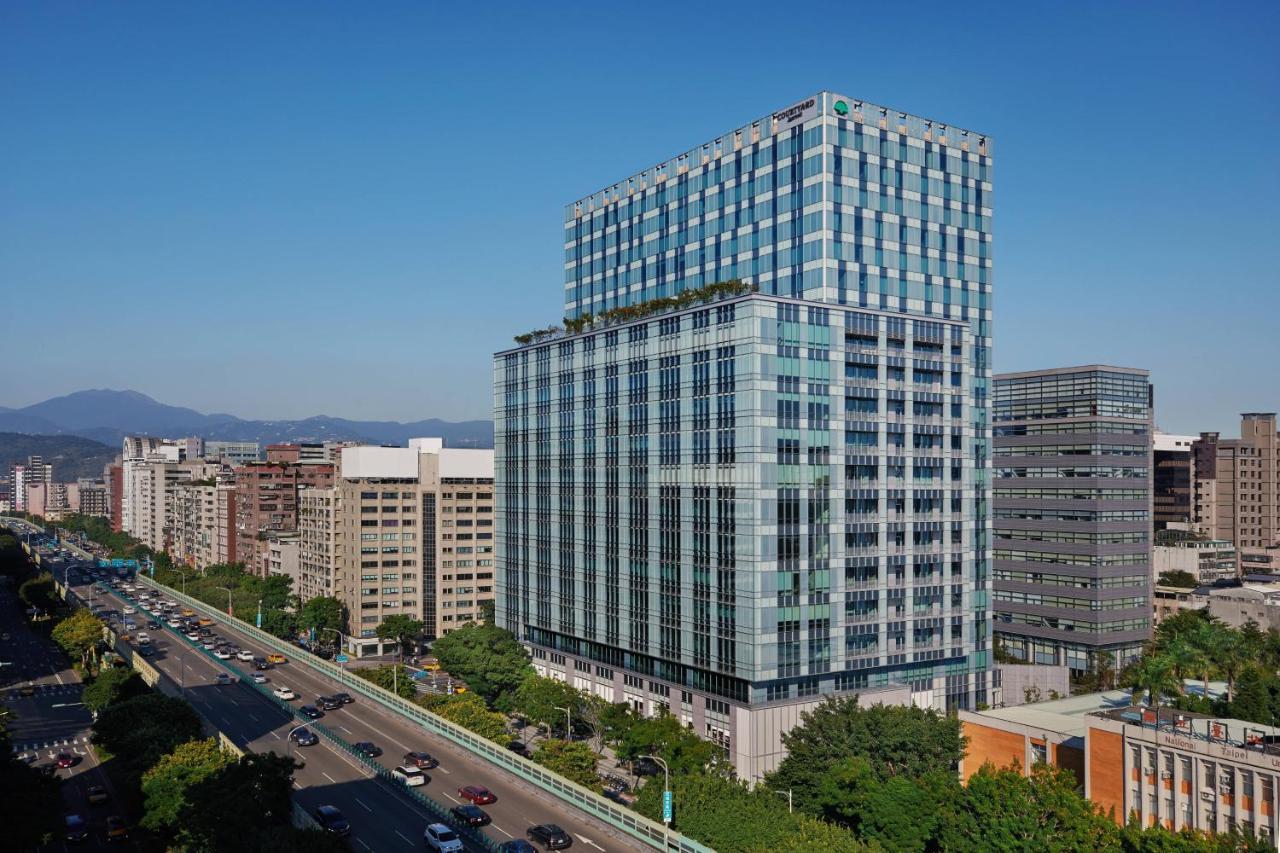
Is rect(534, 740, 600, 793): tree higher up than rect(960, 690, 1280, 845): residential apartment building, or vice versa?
rect(960, 690, 1280, 845): residential apartment building

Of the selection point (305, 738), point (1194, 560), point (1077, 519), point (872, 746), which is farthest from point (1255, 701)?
point (305, 738)

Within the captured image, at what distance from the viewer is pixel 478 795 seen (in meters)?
90.0

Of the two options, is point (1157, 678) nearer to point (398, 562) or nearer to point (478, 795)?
point (478, 795)

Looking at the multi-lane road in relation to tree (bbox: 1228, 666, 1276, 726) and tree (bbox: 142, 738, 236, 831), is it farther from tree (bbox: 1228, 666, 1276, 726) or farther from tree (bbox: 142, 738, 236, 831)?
tree (bbox: 1228, 666, 1276, 726)

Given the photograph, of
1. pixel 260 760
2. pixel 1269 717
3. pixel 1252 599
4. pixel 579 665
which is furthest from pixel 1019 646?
pixel 260 760

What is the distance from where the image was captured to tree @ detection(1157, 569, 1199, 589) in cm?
17350

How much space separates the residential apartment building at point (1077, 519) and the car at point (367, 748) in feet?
318

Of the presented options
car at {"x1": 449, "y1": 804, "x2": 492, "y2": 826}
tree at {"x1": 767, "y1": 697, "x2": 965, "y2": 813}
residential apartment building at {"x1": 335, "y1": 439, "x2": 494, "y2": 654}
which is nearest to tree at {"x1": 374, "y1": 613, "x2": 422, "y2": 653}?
residential apartment building at {"x1": 335, "y1": 439, "x2": 494, "y2": 654}

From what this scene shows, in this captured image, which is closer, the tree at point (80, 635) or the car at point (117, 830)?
the car at point (117, 830)

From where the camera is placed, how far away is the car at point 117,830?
94.9 meters

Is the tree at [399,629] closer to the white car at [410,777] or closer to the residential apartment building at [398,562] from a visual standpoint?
the residential apartment building at [398,562]

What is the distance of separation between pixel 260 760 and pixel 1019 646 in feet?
385

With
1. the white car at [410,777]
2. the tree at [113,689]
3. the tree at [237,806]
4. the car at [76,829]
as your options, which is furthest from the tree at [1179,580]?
the car at [76,829]

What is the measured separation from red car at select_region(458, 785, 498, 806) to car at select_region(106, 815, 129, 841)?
32962 mm
